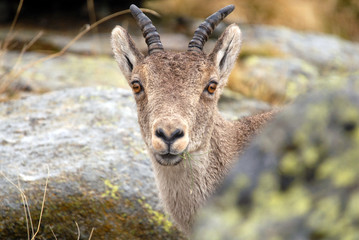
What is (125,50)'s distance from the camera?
7.34 meters

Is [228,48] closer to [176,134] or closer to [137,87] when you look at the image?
[137,87]

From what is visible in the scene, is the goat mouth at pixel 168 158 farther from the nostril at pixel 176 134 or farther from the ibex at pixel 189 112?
the nostril at pixel 176 134

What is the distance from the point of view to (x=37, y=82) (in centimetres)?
1286

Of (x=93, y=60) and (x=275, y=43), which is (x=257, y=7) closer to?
(x=275, y=43)

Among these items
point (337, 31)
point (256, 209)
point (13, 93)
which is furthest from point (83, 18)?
point (256, 209)

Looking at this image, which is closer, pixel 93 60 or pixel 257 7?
pixel 93 60

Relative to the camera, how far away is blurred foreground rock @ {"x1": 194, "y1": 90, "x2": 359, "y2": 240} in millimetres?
2473

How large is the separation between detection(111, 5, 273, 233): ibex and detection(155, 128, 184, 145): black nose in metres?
0.21

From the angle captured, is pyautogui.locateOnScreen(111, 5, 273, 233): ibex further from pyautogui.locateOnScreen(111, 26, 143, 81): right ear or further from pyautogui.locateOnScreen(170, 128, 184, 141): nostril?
pyautogui.locateOnScreen(170, 128, 184, 141): nostril

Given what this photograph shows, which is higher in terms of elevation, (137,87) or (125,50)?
(125,50)

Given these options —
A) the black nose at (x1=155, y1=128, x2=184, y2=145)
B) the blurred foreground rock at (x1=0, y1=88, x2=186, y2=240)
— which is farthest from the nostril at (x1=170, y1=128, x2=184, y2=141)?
the blurred foreground rock at (x1=0, y1=88, x2=186, y2=240)

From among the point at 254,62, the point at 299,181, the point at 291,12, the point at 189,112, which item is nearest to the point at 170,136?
the point at 189,112

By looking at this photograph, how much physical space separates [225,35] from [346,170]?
490 cm

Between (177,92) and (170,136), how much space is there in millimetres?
943
